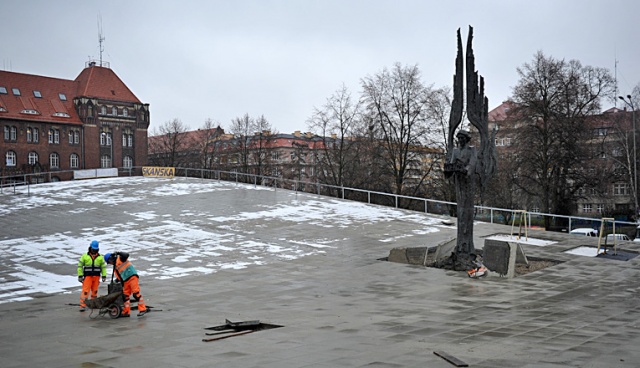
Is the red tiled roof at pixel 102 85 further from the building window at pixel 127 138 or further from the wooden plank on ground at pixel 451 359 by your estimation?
the wooden plank on ground at pixel 451 359

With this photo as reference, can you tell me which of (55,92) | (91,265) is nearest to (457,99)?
(91,265)

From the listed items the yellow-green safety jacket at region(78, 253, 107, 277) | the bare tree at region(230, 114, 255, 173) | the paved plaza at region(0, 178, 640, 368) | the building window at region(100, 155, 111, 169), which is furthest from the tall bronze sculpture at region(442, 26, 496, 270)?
the building window at region(100, 155, 111, 169)

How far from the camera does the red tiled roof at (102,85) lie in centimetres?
8181

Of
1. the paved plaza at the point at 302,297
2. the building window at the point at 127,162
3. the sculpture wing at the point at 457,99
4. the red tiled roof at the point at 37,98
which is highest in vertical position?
the red tiled roof at the point at 37,98

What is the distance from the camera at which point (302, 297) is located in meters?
14.0

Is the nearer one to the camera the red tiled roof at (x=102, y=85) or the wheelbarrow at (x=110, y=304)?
the wheelbarrow at (x=110, y=304)

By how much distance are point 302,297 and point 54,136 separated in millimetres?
71285

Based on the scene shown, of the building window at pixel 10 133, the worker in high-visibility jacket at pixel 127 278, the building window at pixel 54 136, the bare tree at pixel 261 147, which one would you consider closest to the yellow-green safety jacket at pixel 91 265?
the worker in high-visibility jacket at pixel 127 278

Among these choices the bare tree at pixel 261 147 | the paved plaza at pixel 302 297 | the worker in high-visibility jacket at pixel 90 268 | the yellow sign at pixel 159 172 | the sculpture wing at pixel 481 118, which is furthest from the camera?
the bare tree at pixel 261 147

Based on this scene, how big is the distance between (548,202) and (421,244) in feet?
71.3

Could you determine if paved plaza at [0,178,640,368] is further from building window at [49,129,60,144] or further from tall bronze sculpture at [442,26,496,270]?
building window at [49,129,60,144]


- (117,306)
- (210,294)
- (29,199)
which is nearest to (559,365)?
(117,306)

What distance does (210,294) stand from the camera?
14.7 meters

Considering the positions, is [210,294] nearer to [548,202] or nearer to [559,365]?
[559,365]
